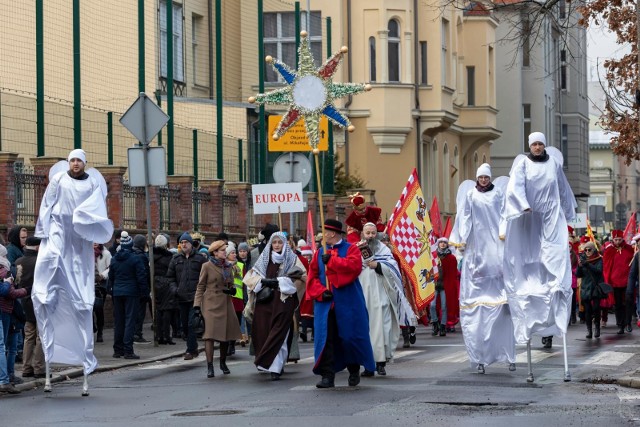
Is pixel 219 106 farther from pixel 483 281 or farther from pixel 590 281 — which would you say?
pixel 483 281

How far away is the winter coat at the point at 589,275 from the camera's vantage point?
1077 inches

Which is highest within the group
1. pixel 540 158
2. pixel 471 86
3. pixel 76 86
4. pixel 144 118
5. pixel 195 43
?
pixel 471 86

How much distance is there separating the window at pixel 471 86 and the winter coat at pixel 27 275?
42.9 metres

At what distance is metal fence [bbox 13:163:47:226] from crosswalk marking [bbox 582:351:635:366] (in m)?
9.52

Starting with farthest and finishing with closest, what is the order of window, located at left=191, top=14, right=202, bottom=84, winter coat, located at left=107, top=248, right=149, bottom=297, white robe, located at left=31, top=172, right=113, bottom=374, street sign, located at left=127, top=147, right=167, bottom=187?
window, located at left=191, top=14, right=202, bottom=84 → street sign, located at left=127, top=147, right=167, bottom=187 → winter coat, located at left=107, top=248, right=149, bottom=297 → white robe, located at left=31, top=172, right=113, bottom=374

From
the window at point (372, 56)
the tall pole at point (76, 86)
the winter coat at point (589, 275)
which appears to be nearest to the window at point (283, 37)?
the window at point (372, 56)

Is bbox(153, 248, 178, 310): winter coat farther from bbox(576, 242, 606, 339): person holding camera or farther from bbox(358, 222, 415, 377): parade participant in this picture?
bbox(576, 242, 606, 339): person holding camera

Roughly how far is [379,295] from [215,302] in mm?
2163

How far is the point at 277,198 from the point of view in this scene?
30266 millimetres

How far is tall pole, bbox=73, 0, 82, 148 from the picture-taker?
96.2ft

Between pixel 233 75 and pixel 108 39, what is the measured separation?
38.1ft

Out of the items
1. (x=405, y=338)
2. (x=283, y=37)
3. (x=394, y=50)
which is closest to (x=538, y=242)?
(x=405, y=338)

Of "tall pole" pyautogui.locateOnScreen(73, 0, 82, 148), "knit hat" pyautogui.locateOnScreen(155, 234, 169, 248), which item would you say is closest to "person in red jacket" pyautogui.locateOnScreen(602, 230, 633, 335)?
"knit hat" pyautogui.locateOnScreen(155, 234, 169, 248)

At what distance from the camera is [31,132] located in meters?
27.8
